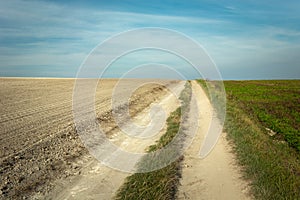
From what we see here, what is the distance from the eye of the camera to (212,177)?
7.79 metres

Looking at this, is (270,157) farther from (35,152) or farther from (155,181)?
(35,152)

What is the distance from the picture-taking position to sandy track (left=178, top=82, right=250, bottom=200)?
671 centimetres

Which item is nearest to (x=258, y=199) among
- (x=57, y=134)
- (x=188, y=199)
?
(x=188, y=199)

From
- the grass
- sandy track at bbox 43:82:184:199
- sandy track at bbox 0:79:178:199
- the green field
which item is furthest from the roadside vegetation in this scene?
sandy track at bbox 0:79:178:199

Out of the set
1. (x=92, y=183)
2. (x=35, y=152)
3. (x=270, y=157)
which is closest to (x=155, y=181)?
(x=92, y=183)

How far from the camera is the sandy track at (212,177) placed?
6707 millimetres

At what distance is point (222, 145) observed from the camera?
10953mm

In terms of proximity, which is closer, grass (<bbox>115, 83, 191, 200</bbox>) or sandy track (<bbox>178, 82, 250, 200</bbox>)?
grass (<bbox>115, 83, 191, 200</bbox>)

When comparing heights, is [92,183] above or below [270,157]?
below

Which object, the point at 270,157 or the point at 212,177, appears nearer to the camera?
the point at 212,177

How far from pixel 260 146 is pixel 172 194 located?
4.70 m

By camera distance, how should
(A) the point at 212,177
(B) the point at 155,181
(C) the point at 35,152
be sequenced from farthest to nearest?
(C) the point at 35,152 < (A) the point at 212,177 < (B) the point at 155,181

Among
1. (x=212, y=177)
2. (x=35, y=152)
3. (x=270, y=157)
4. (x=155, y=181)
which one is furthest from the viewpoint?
(x=35, y=152)

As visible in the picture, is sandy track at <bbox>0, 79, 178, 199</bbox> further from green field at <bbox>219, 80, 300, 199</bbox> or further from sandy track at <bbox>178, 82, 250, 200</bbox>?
green field at <bbox>219, 80, 300, 199</bbox>
